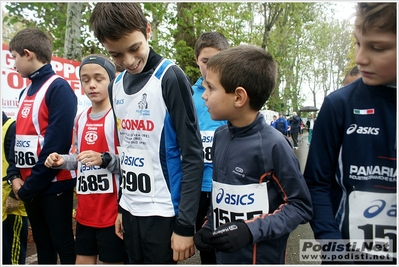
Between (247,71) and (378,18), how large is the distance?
64cm

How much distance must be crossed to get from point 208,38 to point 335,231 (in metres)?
2.09

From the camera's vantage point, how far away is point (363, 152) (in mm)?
1344

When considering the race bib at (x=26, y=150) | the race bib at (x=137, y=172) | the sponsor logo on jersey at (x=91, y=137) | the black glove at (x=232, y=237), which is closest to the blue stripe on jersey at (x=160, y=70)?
the race bib at (x=137, y=172)

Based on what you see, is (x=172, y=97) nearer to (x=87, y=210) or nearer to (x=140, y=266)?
(x=140, y=266)

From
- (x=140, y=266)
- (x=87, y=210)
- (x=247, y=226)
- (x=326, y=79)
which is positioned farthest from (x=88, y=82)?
(x=326, y=79)

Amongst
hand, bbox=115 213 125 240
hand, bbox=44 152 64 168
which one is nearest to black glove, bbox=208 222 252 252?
hand, bbox=115 213 125 240

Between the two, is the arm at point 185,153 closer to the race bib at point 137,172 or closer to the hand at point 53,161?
the race bib at point 137,172

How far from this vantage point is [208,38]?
2932 millimetres

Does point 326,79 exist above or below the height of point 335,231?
above

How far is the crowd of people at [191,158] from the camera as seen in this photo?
1.34 meters

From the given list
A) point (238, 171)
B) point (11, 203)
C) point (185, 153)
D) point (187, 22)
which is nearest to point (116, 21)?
point (185, 153)

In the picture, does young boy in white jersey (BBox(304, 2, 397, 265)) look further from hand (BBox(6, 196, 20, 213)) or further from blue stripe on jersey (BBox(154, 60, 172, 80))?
hand (BBox(6, 196, 20, 213))

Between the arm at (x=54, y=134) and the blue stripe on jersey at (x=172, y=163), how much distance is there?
108 cm

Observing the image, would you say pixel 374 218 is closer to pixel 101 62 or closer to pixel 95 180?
pixel 95 180
